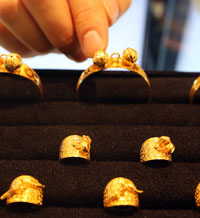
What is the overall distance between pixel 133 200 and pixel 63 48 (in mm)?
665

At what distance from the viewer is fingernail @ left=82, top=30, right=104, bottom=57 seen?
3.13 feet

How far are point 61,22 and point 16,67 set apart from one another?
23 centimetres

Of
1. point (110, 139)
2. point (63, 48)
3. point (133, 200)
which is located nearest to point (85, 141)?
point (110, 139)

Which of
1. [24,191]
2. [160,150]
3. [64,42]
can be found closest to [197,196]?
[160,150]

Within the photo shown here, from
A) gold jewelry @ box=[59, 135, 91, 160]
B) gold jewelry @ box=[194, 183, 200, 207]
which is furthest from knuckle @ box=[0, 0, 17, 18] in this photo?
gold jewelry @ box=[194, 183, 200, 207]

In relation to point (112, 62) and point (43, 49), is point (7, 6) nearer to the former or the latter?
point (43, 49)

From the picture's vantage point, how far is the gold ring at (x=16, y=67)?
35.9 inches

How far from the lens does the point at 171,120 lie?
937mm

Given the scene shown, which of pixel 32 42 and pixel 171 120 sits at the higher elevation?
pixel 32 42

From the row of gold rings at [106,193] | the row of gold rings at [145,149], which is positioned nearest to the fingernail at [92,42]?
the row of gold rings at [145,149]

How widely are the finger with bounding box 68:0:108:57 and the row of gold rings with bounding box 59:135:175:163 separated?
0.36m

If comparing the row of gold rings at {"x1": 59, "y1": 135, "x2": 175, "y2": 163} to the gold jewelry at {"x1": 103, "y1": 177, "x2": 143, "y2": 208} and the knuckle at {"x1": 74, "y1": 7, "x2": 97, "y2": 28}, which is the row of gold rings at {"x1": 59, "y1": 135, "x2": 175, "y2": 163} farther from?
the knuckle at {"x1": 74, "y1": 7, "x2": 97, "y2": 28}

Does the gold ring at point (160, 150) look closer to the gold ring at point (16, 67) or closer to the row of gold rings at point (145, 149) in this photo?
the row of gold rings at point (145, 149)

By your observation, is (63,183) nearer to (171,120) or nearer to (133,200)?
(133,200)
